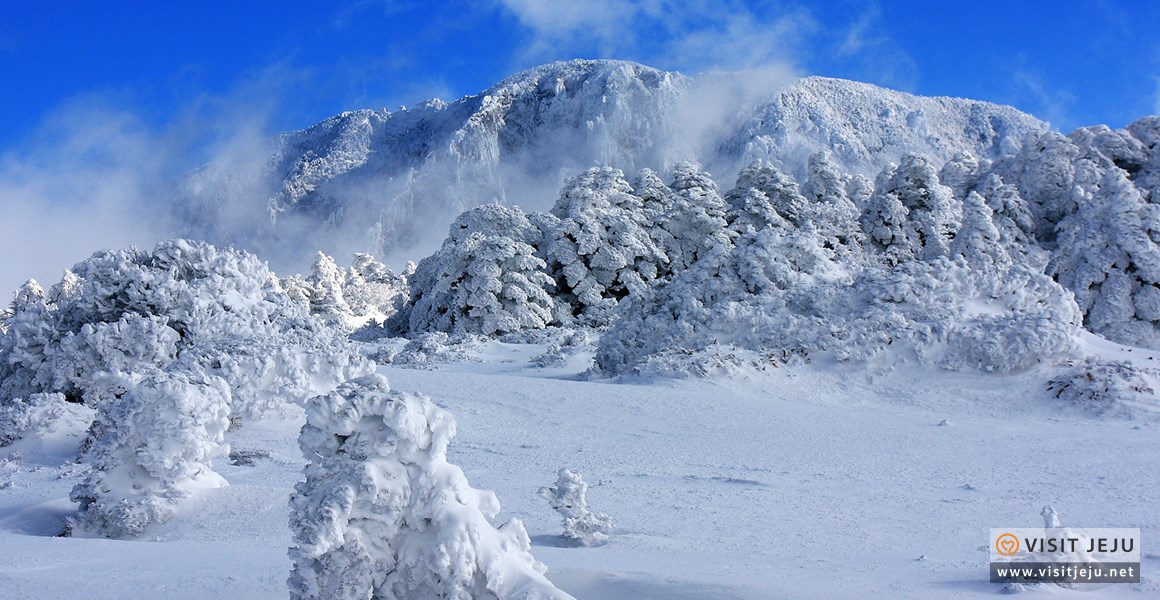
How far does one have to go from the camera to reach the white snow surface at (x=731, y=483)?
3.40m

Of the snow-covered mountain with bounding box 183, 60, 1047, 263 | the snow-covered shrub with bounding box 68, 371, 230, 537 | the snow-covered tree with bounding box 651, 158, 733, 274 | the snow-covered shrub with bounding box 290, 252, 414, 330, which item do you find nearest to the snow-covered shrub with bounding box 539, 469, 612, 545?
the snow-covered shrub with bounding box 68, 371, 230, 537

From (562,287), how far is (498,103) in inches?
2145

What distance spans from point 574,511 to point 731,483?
2.01 meters

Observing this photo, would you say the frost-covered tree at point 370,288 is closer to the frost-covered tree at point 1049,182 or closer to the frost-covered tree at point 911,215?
the frost-covered tree at point 911,215

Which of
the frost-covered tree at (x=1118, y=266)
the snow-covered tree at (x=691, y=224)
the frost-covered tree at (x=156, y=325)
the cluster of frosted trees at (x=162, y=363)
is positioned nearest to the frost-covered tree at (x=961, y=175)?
the snow-covered tree at (x=691, y=224)

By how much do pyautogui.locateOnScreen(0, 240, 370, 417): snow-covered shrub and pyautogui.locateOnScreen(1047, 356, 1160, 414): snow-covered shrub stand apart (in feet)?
24.9

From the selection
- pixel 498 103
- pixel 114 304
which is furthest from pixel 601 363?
pixel 498 103

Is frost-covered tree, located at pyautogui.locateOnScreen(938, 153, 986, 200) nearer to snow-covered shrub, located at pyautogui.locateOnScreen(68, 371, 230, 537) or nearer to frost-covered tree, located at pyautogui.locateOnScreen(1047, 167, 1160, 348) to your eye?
frost-covered tree, located at pyautogui.locateOnScreen(1047, 167, 1160, 348)

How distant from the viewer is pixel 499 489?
5.67 m

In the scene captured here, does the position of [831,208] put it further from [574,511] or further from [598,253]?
[574,511]

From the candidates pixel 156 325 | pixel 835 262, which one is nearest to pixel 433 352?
pixel 156 325

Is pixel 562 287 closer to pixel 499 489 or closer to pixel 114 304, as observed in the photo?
pixel 114 304

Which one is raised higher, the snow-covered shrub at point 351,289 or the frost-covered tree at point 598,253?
the snow-covered shrub at point 351,289

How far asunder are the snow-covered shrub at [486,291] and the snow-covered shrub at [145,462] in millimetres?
16760
